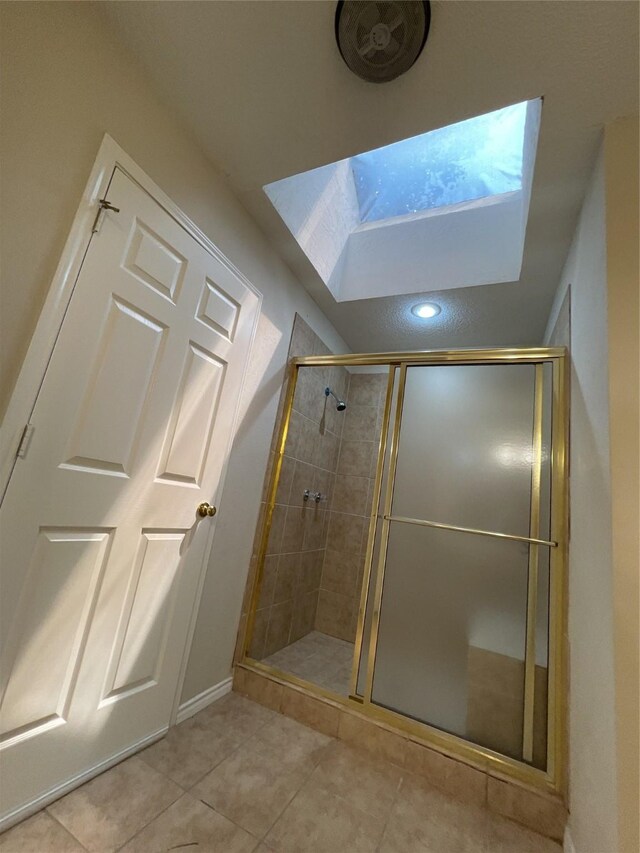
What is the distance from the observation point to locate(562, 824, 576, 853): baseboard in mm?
1080

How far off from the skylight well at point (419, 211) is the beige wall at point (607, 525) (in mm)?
661

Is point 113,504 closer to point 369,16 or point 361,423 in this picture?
point 369,16

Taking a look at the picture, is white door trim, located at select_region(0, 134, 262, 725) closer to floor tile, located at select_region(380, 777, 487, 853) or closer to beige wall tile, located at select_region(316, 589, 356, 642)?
floor tile, located at select_region(380, 777, 487, 853)

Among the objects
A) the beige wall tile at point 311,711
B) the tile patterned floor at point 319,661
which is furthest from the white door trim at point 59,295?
the tile patterned floor at point 319,661

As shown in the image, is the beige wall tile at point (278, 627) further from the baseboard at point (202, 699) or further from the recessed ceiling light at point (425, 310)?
the recessed ceiling light at point (425, 310)

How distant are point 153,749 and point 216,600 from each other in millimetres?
552

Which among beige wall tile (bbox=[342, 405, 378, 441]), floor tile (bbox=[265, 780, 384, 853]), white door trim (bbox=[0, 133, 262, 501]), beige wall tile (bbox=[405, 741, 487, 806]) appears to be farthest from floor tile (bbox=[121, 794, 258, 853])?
beige wall tile (bbox=[342, 405, 378, 441])

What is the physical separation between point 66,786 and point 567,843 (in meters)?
1.64

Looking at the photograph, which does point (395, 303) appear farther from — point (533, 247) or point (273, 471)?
point (273, 471)

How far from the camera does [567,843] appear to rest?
3.70 ft

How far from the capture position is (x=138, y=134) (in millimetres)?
1231

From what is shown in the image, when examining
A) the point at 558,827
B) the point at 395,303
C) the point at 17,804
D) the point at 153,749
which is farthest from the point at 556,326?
the point at 17,804

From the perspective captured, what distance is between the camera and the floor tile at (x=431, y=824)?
110 cm

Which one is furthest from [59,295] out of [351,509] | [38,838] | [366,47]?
[351,509]
